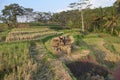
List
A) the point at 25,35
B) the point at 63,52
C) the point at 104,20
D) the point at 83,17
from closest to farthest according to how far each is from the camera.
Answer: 1. the point at 63,52
2. the point at 25,35
3. the point at 104,20
4. the point at 83,17

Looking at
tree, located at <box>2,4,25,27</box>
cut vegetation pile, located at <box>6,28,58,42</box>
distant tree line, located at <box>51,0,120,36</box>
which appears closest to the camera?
cut vegetation pile, located at <box>6,28,58,42</box>

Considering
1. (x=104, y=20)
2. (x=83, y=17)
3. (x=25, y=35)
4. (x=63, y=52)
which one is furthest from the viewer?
(x=83, y=17)

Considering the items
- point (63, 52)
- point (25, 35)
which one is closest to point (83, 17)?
point (25, 35)

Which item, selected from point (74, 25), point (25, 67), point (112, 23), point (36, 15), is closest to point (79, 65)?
point (25, 67)

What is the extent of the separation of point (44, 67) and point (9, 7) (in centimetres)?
5483

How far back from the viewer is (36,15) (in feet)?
273

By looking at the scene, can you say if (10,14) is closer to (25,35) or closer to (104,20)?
(104,20)

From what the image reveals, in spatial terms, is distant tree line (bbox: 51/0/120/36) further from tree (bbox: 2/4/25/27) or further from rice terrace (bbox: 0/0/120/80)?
tree (bbox: 2/4/25/27)

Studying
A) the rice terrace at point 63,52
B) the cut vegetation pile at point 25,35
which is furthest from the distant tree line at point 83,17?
the cut vegetation pile at point 25,35

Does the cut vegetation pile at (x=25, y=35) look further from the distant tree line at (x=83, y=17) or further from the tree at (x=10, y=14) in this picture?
the tree at (x=10, y=14)

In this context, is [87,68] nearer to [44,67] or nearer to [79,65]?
[79,65]

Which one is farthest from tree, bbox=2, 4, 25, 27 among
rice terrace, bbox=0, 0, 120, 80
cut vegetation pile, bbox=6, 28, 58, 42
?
cut vegetation pile, bbox=6, 28, 58, 42

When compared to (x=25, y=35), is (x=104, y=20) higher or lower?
lower

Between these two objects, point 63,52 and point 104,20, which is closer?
point 63,52
